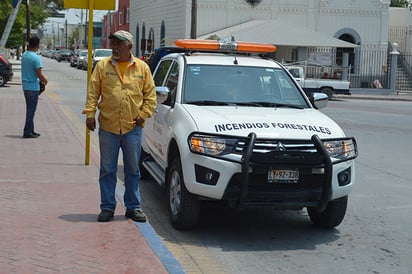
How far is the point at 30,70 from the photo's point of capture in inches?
492

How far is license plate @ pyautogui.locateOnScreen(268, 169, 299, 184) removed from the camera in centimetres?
639

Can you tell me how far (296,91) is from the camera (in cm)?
798

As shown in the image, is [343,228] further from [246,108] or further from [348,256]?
[246,108]

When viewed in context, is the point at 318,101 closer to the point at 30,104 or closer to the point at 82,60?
the point at 30,104

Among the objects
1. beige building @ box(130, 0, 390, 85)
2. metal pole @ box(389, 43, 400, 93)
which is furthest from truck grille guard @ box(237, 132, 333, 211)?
beige building @ box(130, 0, 390, 85)

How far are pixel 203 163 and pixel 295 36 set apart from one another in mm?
32157

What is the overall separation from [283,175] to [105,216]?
Result: 6.32ft

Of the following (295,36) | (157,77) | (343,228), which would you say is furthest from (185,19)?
(343,228)

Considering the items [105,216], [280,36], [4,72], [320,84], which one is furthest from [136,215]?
[280,36]

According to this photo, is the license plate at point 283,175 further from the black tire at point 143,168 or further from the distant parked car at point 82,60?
the distant parked car at point 82,60

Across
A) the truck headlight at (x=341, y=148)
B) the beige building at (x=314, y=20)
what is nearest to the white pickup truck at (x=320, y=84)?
the beige building at (x=314, y=20)

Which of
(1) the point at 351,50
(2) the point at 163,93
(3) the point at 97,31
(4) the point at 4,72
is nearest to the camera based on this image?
(2) the point at 163,93

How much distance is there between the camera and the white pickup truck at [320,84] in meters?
29.4

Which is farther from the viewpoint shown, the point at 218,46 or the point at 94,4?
the point at 94,4
